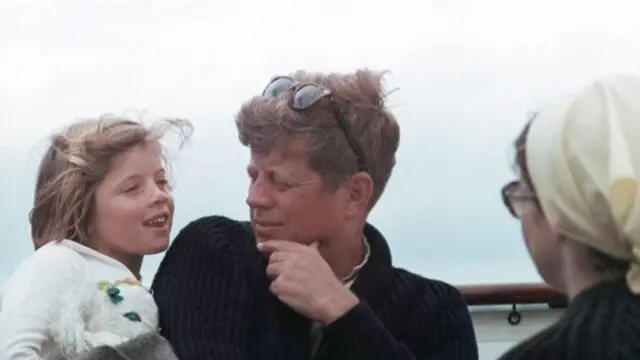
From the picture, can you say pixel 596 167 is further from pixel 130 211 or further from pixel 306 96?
pixel 130 211

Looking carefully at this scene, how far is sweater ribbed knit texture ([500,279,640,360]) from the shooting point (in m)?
1.15

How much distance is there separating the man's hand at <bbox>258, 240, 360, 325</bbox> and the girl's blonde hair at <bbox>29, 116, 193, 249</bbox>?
0.29 m

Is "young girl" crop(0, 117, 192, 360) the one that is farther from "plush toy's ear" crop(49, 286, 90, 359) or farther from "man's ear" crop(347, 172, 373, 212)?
"man's ear" crop(347, 172, 373, 212)

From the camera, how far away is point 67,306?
1598 millimetres

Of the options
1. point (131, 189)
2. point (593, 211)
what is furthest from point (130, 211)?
point (593, 211)

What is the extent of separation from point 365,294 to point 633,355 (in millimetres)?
691

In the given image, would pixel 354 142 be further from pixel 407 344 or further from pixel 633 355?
pixel 633 355

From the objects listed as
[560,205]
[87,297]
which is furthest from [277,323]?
[560,205]

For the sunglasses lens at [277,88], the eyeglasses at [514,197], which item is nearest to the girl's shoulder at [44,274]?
the sunglasses lens at [277,88]

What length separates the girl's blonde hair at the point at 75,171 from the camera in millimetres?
1747

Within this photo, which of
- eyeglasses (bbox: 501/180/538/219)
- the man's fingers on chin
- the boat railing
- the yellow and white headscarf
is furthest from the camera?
the boat railing

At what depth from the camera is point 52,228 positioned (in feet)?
5.77

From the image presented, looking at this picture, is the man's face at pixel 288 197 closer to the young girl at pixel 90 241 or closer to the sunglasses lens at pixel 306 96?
the sunglasses lens at pixel 306 96

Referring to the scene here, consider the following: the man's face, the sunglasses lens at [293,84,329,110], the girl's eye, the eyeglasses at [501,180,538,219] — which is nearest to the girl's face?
the girl's eye
